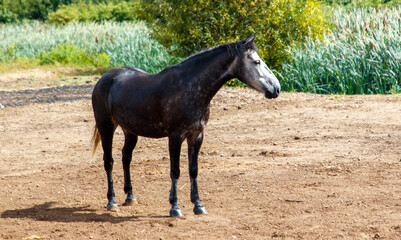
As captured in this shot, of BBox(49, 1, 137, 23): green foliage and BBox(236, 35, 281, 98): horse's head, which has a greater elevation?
BBox(236, 35, 281, 98): horse's head

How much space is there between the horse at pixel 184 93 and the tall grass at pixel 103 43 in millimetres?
11255

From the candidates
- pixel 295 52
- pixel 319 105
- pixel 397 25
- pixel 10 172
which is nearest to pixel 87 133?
pixel 10 172

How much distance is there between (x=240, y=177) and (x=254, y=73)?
7.14 ft

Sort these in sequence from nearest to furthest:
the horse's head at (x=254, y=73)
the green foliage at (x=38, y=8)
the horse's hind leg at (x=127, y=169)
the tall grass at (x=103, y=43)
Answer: the horse's head at (x=254, y=73) → the horse's hind leg at (x=127, y=169) → the tall grass at (x=103, y=43) → the green foliage at (x=38, y=8)

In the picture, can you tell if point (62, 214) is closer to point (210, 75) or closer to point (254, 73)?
point (210, 75)

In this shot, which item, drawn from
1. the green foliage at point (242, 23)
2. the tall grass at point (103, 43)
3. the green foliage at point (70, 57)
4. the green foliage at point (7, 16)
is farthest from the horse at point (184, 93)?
the green foliage at point (7, 16)

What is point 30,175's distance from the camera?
787 centimetres

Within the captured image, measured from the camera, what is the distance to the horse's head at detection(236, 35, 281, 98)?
17.4 ft

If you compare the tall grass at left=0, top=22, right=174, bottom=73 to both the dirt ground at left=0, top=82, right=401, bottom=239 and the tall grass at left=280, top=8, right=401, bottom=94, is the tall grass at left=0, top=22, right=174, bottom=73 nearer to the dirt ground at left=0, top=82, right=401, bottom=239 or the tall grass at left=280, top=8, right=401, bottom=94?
the tall grass at left=280, top=8, right=401, bottom=94

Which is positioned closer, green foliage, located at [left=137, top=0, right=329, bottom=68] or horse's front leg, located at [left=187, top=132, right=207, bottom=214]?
horse's front leg, located at [left=187, top=132, right=207, bottom=214]

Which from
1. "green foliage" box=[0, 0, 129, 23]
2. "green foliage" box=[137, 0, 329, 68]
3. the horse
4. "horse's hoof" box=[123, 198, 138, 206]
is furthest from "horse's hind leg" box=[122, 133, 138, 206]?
"green foliage" box=[0, 0, 129, 23]

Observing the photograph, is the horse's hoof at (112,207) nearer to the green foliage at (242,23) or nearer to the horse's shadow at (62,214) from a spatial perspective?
the horse's shadow at (62,214)

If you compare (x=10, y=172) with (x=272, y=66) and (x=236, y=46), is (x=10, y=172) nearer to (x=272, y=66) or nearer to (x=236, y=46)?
(x=236, y=46)

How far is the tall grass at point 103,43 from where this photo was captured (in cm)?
1870
